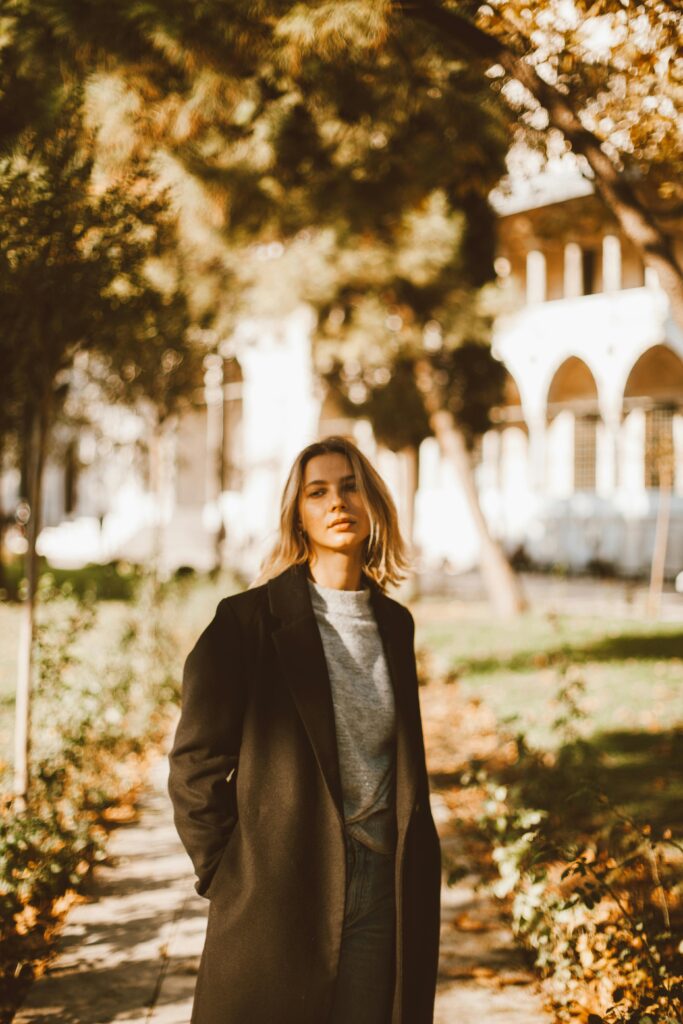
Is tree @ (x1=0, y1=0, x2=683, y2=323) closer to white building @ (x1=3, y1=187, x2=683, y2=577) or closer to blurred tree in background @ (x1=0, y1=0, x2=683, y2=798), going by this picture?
blurred tree in background @ (x1=0, y1=0, x2=683, y2=798)

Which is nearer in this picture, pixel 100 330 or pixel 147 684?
pixel 100 330

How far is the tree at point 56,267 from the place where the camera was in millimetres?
4879

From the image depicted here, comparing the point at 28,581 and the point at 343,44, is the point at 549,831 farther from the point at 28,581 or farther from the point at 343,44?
the point at 343,44

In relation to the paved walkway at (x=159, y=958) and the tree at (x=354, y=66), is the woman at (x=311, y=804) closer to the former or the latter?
the paved walkway at (x=159, y=958)

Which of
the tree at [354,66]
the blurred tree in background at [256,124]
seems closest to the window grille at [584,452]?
the blurred tree in background at [256,124]

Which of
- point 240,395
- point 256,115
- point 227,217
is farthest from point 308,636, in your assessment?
point 240,395

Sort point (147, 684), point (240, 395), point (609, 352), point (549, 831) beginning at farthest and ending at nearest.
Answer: point (240, 395) → point (609, 352) → point (147, 684) → point (549, 831)

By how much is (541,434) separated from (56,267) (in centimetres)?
2806

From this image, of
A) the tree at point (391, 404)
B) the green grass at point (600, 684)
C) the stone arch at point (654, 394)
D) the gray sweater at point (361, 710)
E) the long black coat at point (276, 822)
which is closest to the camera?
the long black coat at point (276, 822)

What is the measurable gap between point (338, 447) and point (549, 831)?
3148mm

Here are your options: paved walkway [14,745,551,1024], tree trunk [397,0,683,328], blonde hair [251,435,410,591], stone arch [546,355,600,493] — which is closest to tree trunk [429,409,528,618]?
tree trunk [397,0,683,328]

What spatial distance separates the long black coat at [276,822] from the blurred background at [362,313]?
0.46 metres

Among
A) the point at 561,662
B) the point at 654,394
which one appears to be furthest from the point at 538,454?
the point at 561,662

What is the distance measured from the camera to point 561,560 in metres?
31.0
